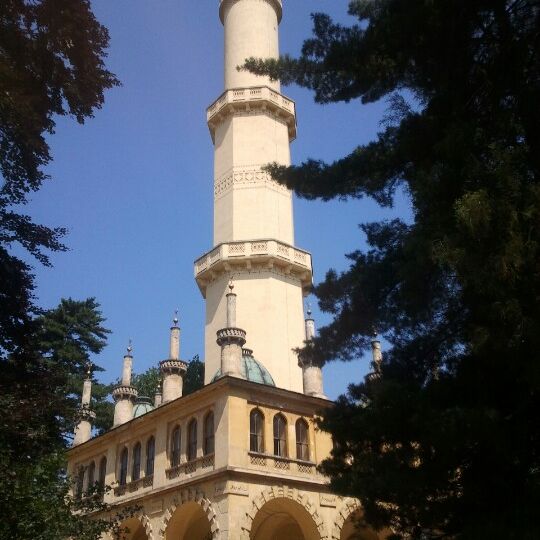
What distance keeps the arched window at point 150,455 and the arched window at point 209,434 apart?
370cm

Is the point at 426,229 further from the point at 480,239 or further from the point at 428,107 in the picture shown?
the point at 428,107

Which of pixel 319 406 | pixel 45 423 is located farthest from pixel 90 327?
pixel 45 423

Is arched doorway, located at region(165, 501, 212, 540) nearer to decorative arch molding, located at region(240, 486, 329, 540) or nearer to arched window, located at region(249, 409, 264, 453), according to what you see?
decorative arch molding, located at region(240, 486, 329, 540)

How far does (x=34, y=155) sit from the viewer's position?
1741 centimetres

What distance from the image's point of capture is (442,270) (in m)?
12.9

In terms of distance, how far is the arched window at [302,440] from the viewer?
85.1 ft

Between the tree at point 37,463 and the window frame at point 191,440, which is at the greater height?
the window frame at point 191,440

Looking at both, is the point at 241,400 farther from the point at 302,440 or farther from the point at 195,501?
the point at 195,501

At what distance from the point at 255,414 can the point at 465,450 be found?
1400 cm

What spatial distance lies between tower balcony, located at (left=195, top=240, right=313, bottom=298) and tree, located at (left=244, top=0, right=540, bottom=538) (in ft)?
56.4

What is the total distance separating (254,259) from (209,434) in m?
10.8

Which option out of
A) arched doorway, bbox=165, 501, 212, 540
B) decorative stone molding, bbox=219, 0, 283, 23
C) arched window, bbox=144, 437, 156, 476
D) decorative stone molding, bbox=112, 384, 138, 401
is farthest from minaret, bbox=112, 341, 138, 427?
decorative stone molding, bbox=219, 0, 283, 23

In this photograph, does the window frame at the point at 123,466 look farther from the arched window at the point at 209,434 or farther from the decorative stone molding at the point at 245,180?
the decorative stone molding at the point at 245,180

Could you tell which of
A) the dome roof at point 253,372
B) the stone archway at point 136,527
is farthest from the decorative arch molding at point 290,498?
the stone archway at point 136,527
